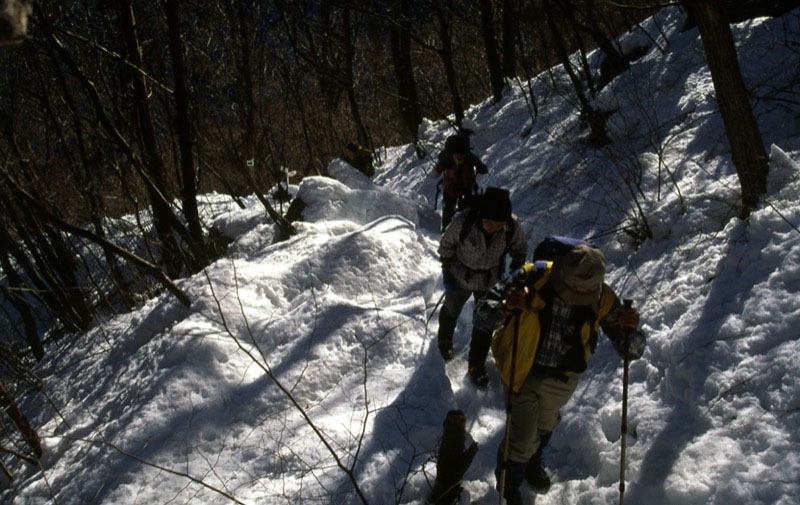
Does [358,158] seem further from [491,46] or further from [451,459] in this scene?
[451,459]

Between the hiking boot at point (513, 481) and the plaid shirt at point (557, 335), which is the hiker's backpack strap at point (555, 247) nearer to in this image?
the plaid shirt at point (557, 335)

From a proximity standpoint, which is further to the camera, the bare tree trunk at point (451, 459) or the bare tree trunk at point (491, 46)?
the bare tree trunk at point (491, 46)

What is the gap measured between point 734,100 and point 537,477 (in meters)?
3.20

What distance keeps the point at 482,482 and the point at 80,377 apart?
4231mm

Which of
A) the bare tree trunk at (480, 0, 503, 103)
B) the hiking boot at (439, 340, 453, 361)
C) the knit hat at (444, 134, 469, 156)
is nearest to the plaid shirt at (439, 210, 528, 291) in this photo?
the hiking boot at (439, 340, 453, 361)

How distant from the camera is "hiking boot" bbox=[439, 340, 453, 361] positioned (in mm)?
4676

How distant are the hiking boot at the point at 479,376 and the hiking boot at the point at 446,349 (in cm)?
41

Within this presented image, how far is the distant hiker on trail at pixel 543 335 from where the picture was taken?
2.69 m

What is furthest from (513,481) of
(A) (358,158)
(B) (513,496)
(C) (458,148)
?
(A) (358,158)

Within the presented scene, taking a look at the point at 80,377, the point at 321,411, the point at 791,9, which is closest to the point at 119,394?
the point at 80,377

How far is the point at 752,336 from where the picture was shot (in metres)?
3.24

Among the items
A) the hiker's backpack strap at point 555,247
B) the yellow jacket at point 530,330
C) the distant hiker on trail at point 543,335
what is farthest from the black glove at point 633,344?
the hiker's backpack strap at point 555,247

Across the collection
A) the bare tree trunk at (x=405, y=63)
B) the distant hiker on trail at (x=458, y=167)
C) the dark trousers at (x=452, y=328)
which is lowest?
the dark trousers at (x=452, y=328)

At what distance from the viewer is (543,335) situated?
109 inches
